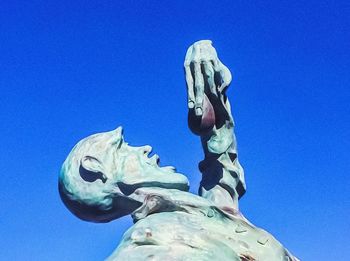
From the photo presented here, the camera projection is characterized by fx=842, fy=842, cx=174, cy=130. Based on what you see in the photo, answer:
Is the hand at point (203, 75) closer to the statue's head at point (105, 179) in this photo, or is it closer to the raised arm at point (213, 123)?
the raised arm at point (213, 123)

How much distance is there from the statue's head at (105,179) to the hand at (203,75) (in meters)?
0.44

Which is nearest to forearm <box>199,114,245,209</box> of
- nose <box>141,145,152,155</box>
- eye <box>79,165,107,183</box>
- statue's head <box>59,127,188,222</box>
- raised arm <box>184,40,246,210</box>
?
raised arm <box>184,40,246,210</box>

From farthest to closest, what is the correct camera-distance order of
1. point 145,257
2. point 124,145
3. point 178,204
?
point 124,145, point 178,204, point 145,257

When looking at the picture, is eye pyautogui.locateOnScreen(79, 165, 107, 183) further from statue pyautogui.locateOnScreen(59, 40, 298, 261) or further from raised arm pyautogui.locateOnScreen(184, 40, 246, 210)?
raised arm pyautogui.locateOnScreen(184, 40, 246, 210)

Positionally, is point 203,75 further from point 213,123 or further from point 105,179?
point 105,179

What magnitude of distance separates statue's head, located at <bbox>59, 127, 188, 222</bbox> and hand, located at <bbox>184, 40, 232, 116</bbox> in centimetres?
44

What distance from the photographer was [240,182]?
5125 mm

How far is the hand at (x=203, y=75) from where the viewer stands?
4.88m

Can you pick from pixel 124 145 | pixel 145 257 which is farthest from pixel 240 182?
pixel 145 257

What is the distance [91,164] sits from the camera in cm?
482

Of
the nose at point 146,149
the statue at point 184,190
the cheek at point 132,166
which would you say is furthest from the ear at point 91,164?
the nose at point 146,149

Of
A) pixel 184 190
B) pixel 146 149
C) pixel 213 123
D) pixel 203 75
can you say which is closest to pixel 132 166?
pixel 146 149

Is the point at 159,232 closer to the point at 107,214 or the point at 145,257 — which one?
the point at 145,257

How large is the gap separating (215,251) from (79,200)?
3.00ft
